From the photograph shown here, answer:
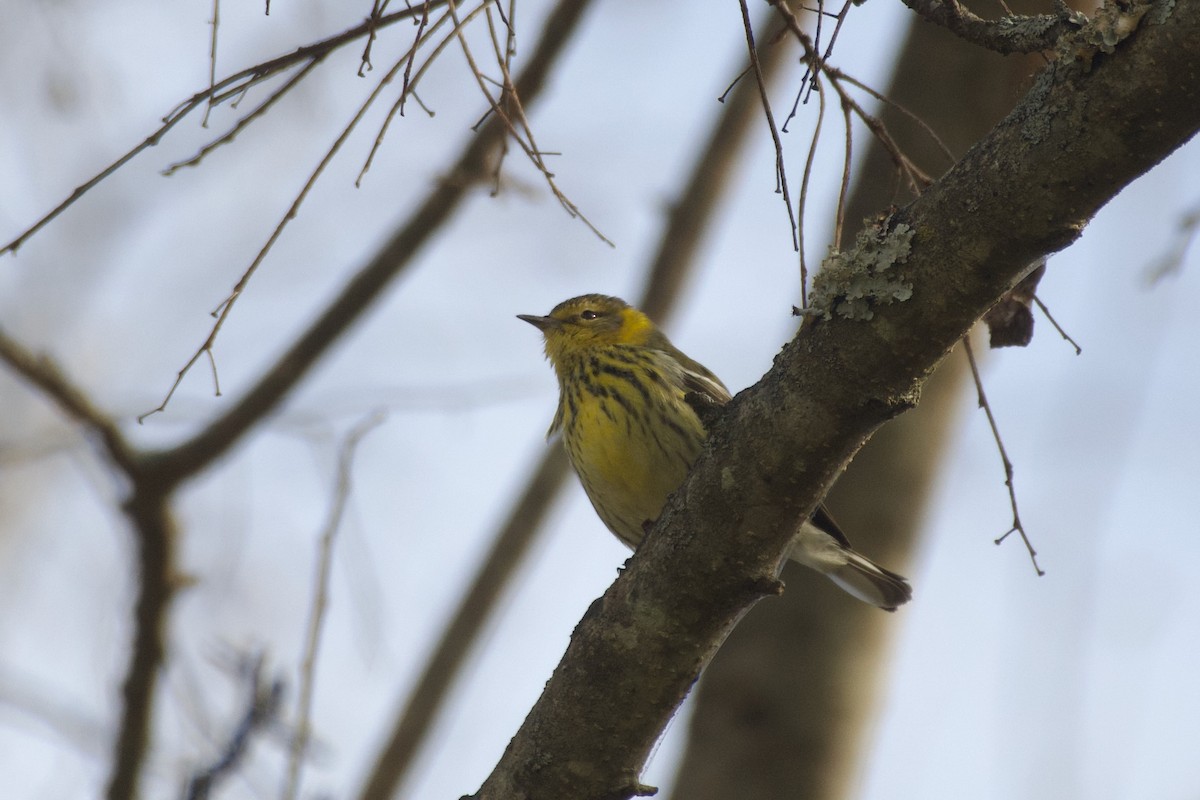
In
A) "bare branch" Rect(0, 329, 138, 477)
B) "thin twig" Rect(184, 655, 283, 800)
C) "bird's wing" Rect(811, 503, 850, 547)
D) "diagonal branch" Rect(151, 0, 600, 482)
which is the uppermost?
"diagonal branch" Rect(151, 0, 600, 482)

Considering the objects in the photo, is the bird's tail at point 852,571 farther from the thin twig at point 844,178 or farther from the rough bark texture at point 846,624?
the thin twig at point 844,178

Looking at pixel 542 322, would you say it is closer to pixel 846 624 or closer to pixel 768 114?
→ pixel 846 624

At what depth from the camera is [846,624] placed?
17.6 feet

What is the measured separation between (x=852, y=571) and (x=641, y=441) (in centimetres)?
107

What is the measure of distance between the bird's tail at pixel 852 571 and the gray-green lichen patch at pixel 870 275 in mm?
2883

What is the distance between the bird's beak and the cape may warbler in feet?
1.25

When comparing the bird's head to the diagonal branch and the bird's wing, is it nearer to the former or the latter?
the diagonal branch

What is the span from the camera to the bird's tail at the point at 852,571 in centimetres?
512

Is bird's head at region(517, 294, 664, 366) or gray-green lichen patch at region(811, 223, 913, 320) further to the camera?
bird's head at region(517, 294, 664, 366)

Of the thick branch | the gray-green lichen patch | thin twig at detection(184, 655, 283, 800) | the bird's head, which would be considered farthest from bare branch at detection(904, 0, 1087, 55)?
the bird's head

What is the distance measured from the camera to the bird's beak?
256 inches

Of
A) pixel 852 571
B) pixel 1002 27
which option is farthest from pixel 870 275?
pixel 852 571

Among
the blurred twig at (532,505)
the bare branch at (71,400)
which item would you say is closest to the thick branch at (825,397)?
the bare branch at (71,400)

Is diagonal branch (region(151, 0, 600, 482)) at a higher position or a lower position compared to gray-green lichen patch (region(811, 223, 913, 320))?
higher
